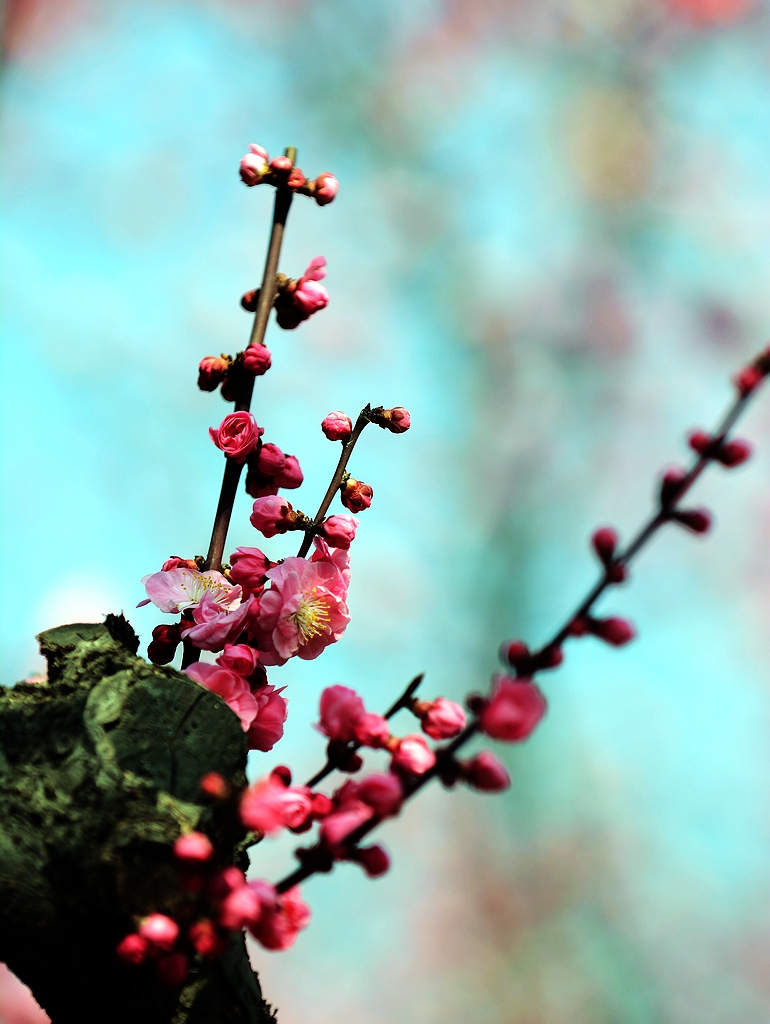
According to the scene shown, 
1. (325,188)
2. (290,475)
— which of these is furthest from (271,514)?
(325,188)

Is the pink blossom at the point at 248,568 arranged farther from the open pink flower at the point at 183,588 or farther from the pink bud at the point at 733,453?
the pink bud at the point at 733,453

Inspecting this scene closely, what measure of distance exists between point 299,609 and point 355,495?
0.33 ft

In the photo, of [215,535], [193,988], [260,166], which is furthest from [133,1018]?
[260,166]

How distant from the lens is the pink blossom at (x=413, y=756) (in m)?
0.45

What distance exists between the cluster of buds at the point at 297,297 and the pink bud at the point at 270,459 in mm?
96

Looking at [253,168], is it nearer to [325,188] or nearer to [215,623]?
[325,188]

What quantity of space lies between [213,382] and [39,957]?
360 mm

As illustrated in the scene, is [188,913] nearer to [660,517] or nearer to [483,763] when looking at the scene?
[483,763]

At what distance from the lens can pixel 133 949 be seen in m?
0.41

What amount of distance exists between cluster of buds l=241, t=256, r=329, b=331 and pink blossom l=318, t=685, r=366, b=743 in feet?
0.98

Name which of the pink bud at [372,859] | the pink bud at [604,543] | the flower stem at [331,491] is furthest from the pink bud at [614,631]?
the flower stem at [331,491]

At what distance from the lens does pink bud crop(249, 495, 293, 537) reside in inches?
24.7

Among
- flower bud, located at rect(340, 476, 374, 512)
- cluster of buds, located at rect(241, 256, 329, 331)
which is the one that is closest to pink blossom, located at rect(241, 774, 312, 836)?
flower bud, located at rect(340, 476, 374, 512)

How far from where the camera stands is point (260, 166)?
0.67 meters
